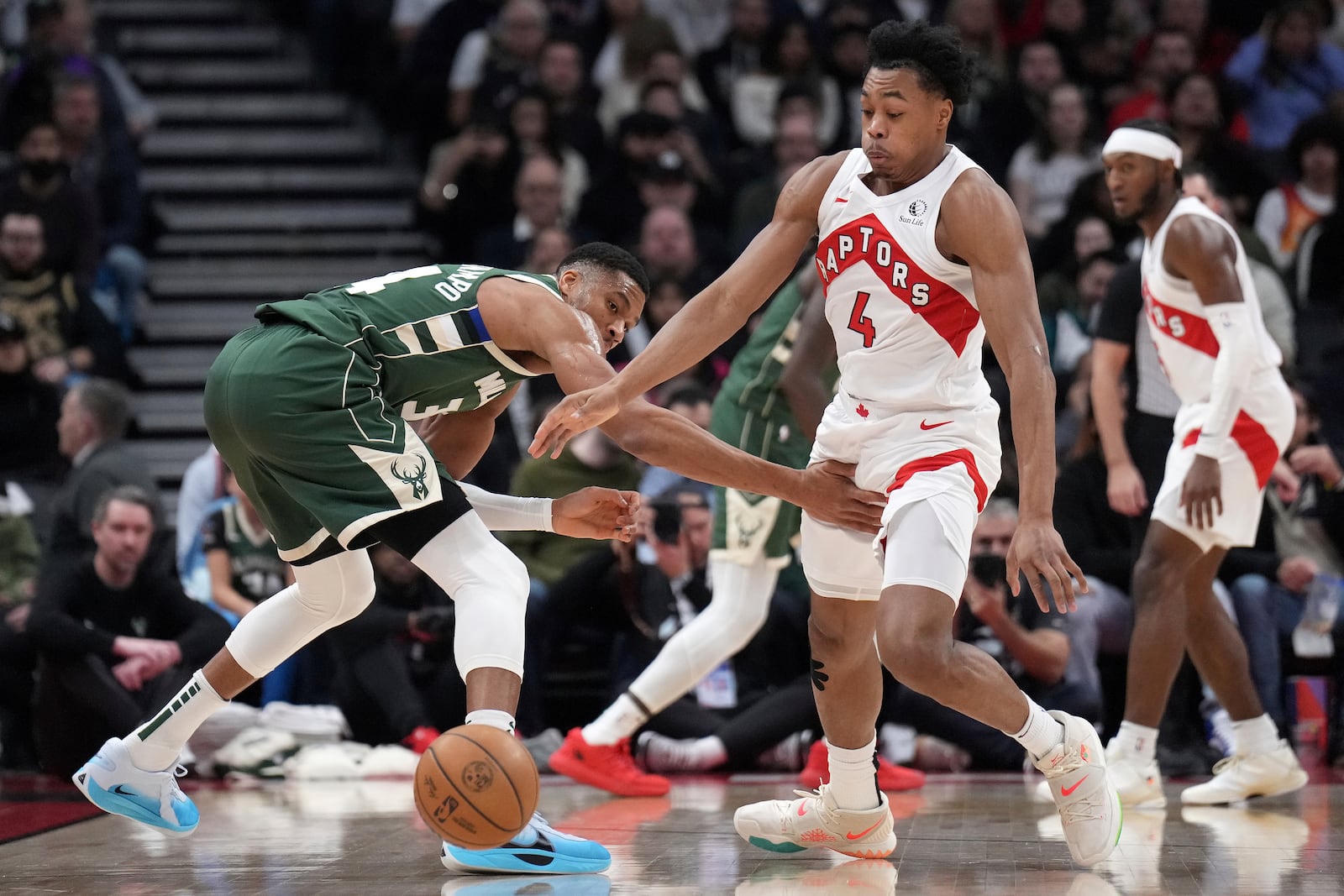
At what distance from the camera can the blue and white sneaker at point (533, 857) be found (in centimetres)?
432

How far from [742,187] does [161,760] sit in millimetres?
6286

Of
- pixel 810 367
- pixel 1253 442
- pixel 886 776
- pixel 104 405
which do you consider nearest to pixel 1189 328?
pixel 1253 442

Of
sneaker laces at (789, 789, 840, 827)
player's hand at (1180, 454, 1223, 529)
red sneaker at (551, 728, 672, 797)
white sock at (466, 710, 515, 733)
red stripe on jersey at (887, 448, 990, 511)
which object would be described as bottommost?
red sneaker at (551, 728, 672, 797)

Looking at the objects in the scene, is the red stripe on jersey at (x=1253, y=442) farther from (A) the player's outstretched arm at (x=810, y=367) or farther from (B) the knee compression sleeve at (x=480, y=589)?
(B) the knee compression sleeve at (x=480, y=589)

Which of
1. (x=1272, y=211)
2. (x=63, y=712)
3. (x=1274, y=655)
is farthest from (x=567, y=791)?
(x=1272, y=211)

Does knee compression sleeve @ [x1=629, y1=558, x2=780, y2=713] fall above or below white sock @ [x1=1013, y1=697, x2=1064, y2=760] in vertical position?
below

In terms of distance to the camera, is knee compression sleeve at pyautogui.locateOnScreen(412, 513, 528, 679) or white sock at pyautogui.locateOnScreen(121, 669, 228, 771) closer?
knee compression sleeve at pyautogui.locateOnScreen(412, 513, 528, 679)

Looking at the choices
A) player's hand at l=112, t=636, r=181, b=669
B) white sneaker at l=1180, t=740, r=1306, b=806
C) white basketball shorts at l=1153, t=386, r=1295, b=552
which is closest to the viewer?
white basketball shorts at l=1153, t=386, r=1295, b=552

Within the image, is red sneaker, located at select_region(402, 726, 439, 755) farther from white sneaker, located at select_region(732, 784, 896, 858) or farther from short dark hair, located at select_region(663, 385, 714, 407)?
white sneaker, located at select_region(732, 784, 896, 858)

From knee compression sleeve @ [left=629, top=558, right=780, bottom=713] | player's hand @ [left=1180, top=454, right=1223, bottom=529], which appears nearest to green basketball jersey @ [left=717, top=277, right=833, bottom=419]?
knee compression sleeve @ [left=629, top=558, right=780, bottom=713]

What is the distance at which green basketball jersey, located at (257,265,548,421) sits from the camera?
447cm

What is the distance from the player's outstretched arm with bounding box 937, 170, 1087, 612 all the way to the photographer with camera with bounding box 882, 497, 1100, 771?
2744mm

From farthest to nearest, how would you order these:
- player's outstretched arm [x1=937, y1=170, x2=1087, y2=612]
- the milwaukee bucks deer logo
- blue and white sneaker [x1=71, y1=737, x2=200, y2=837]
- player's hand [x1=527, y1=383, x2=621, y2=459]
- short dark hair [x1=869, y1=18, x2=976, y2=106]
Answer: blue and white sneaker [x1=71, y1=737, x2=200, y2=837], the milwaukee bucks deer logo, short dark hair [x1=869, y1=18, x2=976, y2=106], player's hand [x1=527, y1=383, x2=621, y2=459], player's outstretched arm [x1=937, y1=170, x2=1087, y2=612]

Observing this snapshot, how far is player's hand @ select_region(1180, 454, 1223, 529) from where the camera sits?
5.44 m
